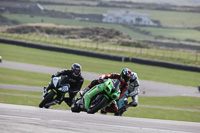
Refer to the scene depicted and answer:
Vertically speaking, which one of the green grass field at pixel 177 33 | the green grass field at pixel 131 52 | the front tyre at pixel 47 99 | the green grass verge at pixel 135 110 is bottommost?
the green grass field at pixel 177 33

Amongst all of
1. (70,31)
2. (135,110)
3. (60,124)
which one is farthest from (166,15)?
(60,124)

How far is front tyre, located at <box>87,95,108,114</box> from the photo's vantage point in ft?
34.9

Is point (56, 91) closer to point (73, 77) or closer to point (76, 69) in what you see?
point (73, 77)

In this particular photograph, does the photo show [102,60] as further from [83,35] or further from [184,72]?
[83,35]

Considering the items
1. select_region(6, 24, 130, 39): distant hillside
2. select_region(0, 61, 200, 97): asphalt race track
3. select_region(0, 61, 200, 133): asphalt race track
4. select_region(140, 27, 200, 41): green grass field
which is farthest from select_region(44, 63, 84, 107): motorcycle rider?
select_region(140, 27, 200, 41): green grass field

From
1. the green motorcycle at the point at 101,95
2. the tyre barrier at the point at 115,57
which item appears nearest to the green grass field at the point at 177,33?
the tyre barrier at the point at 115,57

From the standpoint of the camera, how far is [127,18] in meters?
116

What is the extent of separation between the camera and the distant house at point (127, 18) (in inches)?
4520

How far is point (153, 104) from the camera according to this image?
2227 cm

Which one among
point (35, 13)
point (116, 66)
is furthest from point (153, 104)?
point (35, 13)

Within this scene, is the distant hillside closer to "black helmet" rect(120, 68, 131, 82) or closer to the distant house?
the distant house

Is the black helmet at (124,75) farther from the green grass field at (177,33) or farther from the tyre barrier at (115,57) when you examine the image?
the green grass field at (177,33)

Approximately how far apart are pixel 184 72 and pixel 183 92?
12.3 meters

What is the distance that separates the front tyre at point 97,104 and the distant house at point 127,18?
105m
